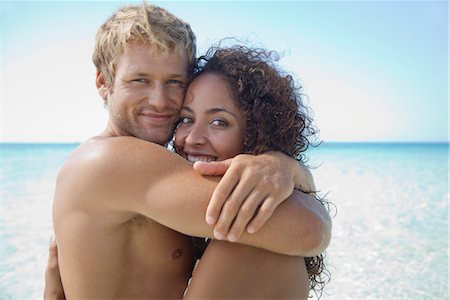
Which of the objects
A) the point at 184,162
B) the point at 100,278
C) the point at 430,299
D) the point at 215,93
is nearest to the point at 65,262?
the point at 100,278

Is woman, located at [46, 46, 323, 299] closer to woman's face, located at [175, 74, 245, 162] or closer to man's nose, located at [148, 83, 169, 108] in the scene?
woman's face, located at [175, 74, 245, 162]

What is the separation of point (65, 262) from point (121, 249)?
36cm

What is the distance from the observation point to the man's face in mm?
2889

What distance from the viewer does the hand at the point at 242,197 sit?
1.96 meters

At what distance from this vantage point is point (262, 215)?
1.97 metres

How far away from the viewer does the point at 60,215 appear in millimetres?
2451

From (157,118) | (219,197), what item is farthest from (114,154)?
(157,118)

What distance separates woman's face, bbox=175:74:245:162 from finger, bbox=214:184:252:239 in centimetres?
74

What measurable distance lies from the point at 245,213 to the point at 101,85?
179 cm

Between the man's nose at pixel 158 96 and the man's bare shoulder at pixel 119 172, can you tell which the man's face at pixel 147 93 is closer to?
the man's nose at pixel 158 96

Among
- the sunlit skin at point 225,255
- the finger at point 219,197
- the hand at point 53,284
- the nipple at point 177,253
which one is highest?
the finger at point 219,197

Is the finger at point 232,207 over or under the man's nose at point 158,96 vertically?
under

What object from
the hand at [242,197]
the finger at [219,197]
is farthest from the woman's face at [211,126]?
the finger at [219,197]

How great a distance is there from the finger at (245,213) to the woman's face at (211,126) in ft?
2.45
